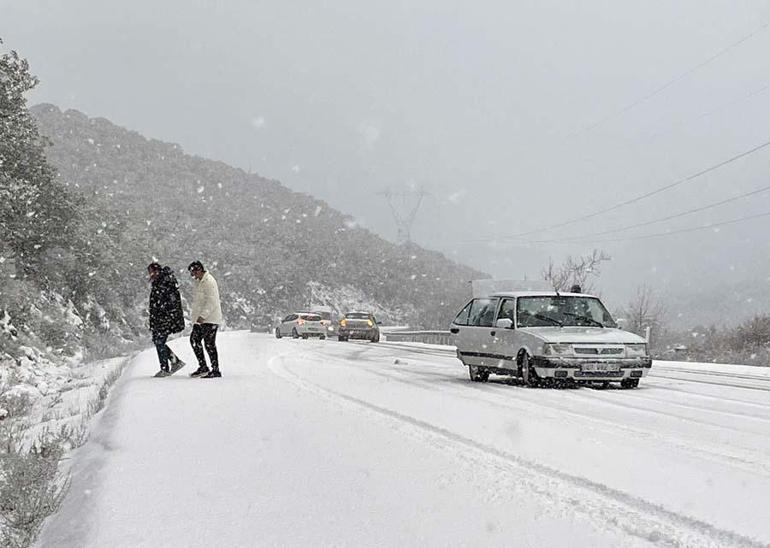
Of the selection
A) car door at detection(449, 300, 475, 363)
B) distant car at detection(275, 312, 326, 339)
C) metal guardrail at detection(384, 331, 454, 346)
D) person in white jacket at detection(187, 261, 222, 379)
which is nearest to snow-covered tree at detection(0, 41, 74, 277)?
distant car at detection(275, 312, 326, 339)

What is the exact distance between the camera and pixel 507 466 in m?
5.51

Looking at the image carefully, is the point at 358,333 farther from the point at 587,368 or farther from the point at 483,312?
the point at 587,368

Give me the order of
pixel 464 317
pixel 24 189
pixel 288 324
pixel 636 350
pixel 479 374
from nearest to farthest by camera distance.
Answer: pixel 636 350, pixel 479 374, pixel 464 317, pixel 24 189, pixel 288 324

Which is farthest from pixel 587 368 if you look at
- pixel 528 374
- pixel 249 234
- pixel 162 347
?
pixel 249 234

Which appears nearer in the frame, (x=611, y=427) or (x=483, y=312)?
(x=611, y=427)

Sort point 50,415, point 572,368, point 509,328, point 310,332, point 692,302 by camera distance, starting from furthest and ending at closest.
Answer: point 692,302
point 310,332
point 509,328
point 572,368
point 50,415

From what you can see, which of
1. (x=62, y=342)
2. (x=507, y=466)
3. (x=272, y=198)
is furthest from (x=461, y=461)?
(x=272, y=198)

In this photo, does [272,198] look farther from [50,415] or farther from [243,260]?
[50,415]

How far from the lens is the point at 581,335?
12.6 meters

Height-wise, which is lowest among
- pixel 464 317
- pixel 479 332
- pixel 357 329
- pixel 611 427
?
pixel 611 427

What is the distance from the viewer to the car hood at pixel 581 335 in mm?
12422

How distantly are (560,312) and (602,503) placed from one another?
9.60 meters

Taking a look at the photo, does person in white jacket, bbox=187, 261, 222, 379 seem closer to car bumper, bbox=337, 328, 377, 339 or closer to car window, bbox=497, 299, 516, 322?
car window, bbox=497, 299, 516, 322

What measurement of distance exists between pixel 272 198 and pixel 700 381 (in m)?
153
